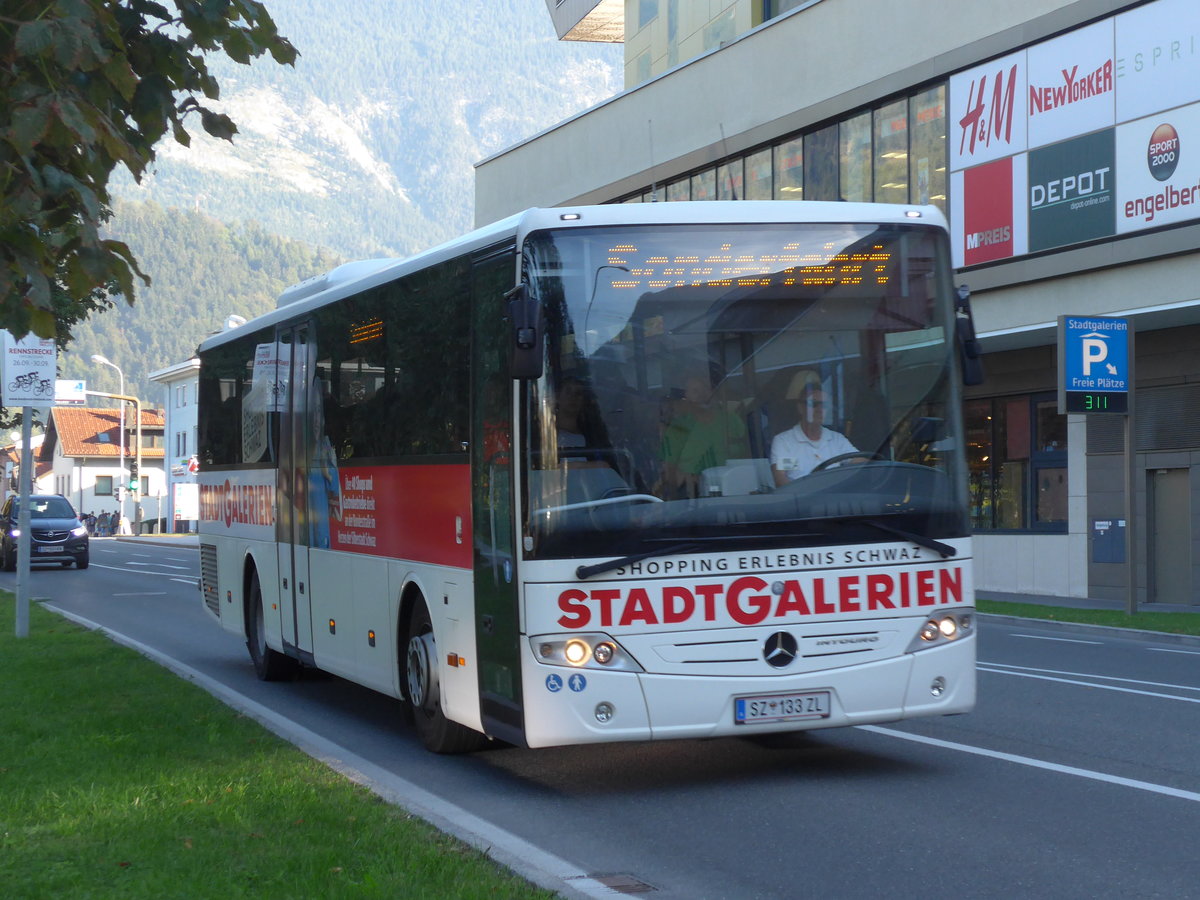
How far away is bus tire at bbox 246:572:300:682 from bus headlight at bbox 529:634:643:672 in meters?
6.29

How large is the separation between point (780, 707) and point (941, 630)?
1018 millimetres

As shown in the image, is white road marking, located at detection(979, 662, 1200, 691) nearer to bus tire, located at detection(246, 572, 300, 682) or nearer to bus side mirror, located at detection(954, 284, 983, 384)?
bus side mirror, located at detection(954, 284, 983, 384)

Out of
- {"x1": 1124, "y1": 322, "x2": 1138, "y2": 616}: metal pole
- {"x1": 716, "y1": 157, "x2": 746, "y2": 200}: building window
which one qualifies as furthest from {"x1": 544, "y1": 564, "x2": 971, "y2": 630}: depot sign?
{"x1": 716, "y1": 157, "x2": 746, "y2": 200}: building window

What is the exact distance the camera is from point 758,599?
25.8ft

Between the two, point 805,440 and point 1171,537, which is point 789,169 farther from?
point 805,440

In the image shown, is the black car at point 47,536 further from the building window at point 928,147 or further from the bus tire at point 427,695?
the bus tire at point 427,695

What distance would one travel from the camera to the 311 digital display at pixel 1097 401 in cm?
2405

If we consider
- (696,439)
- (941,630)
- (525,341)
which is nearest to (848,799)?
(941,630)

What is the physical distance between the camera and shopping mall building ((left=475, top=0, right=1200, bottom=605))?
83.1ft

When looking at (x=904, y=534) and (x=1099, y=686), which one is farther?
(x=1099, y=686)

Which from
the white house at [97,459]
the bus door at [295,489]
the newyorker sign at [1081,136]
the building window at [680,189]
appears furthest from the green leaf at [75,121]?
the white house at [97,459]

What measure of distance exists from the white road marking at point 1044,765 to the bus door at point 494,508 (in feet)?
9.21

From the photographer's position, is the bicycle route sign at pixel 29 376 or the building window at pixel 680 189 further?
A: the building window at pixel 680 189

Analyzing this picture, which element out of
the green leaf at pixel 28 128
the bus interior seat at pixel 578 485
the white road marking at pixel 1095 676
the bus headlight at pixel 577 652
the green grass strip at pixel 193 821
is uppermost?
the green leaf at pixel 28 128
